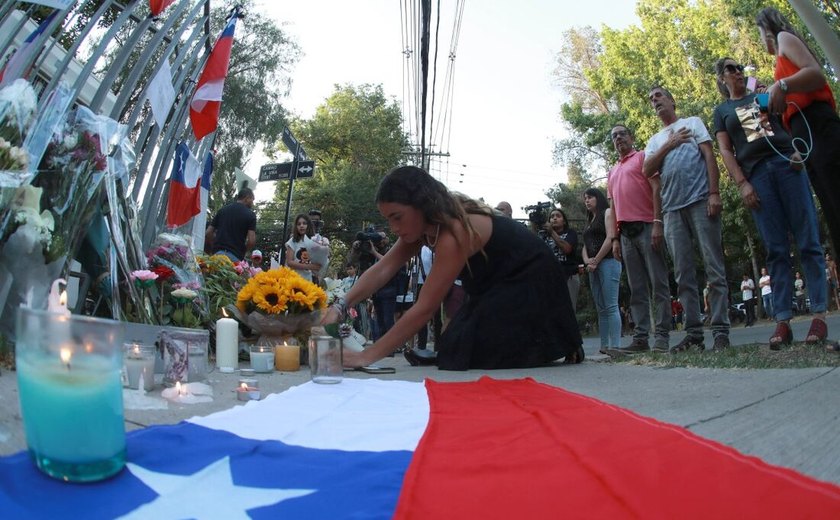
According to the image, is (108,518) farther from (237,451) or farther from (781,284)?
(781,284)

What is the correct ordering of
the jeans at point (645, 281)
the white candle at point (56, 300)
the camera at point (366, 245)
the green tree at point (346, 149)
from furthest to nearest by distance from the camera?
the green tree at point (346, 149)
the camera at point (366, 245)
the jeans at point (645, 281)
the white candle at point (56, 300)

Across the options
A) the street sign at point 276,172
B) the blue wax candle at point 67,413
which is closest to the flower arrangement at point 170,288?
the blue wax candle at point 67,413

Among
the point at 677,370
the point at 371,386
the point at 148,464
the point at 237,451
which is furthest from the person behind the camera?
the point at 677,370

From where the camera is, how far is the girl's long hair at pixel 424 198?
11.1 feet

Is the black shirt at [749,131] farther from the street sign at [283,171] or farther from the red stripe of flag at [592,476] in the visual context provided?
the street sign at [283,171]

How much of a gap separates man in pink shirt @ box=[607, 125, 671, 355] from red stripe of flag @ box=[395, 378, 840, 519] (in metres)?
2.78

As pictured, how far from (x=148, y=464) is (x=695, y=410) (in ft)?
4.87

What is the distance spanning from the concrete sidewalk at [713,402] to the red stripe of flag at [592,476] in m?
0.08

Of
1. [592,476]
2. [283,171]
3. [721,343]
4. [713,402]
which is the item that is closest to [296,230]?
[283,171]

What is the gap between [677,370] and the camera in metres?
3.07

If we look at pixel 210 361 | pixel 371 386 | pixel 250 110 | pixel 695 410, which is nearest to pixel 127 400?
pixel 371 386

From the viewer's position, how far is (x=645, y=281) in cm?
462

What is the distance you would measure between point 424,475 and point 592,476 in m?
0.30

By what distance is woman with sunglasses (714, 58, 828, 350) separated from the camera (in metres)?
3.43
